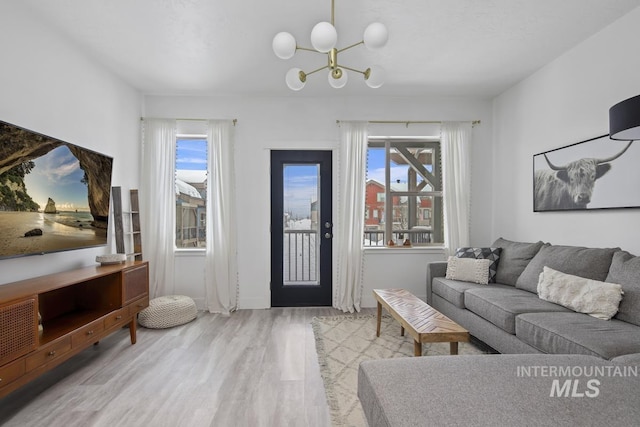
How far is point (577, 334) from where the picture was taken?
6.24ft

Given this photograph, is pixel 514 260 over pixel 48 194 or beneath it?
beneath

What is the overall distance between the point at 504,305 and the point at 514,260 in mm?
970

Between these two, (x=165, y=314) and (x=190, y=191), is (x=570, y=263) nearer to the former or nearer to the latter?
(x=165, y=314)

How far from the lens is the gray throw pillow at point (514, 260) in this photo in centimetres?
319

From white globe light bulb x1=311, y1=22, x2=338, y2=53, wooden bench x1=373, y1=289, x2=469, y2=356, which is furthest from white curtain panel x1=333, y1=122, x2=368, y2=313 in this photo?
white globe light bulb x1=311, y1=22, x2=338, y2=53

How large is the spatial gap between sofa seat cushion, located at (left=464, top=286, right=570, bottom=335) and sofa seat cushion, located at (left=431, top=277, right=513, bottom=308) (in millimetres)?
71

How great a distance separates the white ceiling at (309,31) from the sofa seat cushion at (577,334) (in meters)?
2.28

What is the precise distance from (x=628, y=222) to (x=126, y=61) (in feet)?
15.5

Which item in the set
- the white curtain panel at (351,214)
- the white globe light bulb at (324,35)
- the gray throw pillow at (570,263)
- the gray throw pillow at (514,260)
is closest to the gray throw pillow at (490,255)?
the gray throw pillow at (514,260)

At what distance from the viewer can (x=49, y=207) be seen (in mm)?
2412

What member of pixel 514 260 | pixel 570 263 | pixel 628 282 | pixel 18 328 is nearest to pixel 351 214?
pixel 514 260

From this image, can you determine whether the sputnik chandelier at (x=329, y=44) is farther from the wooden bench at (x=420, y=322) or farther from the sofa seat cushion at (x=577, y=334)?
the sofa seat cushion at (x=577, y=334)

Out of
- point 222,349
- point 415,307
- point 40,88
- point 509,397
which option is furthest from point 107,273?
point 509,397

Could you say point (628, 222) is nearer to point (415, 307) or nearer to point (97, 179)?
point (415, 307)
